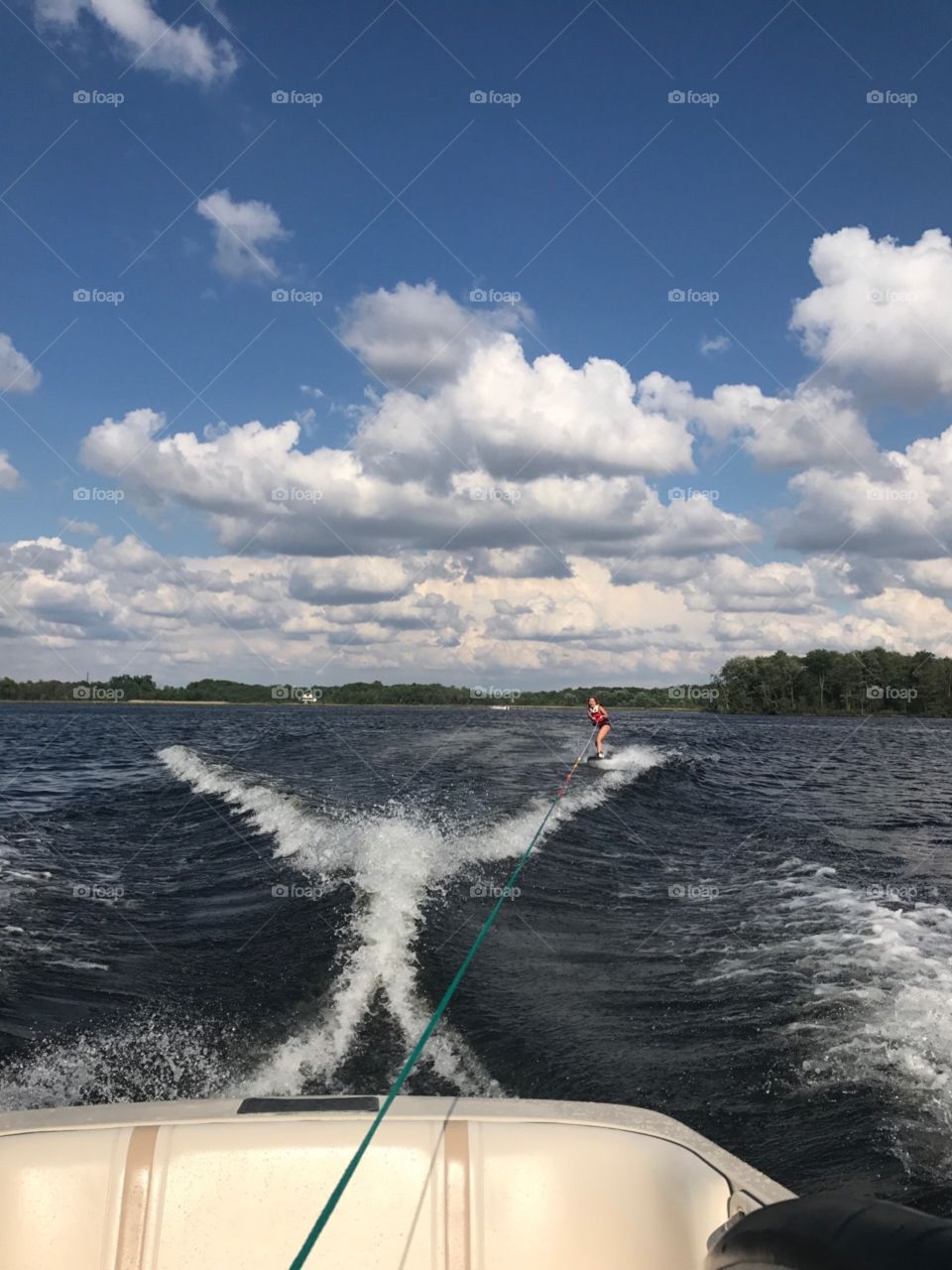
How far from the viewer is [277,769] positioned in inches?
822

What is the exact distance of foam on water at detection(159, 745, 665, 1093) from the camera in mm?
5621

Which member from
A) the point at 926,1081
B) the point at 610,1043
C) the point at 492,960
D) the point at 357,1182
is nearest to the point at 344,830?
the point at 492,960

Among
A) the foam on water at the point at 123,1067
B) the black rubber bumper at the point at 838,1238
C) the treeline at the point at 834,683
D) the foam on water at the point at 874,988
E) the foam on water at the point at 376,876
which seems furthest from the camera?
the treeline at the point at 834,683

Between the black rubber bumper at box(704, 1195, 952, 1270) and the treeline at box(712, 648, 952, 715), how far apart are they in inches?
3369

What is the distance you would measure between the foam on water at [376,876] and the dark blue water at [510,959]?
4cm

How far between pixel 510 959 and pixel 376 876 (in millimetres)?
2765

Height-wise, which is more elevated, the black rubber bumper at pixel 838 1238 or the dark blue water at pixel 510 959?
the black rubber bumper at pixel 838 1238

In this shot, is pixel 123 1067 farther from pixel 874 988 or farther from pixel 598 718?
pixel 598 718

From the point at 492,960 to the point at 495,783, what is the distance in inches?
423

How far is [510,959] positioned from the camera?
7.71 m

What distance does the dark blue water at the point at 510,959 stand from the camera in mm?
5285

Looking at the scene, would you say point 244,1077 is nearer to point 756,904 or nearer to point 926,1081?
point 926,1081

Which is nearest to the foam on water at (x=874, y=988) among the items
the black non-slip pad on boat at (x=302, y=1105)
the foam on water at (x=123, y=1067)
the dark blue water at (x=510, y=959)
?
the dark blue water at (x=510, y=959)

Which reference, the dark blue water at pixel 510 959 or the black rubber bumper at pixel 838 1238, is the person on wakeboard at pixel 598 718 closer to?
the dark blue water at pixel 510 959
